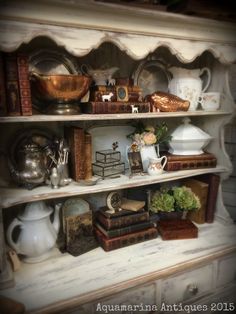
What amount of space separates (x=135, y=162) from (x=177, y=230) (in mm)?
425

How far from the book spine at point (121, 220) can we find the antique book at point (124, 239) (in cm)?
5

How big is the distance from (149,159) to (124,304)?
2.25 ft

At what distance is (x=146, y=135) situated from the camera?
1424 mm

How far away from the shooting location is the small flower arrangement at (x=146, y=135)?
1422mm

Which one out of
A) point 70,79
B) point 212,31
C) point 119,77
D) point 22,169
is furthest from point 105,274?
point 212,31

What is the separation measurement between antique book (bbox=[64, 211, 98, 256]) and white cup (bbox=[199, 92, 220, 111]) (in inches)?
34.1

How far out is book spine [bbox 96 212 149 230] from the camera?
135 cm

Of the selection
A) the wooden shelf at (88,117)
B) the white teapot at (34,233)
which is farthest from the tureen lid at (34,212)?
the wooden shelf at (88,117)

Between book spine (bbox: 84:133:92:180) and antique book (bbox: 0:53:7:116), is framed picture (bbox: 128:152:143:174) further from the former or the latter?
antique book (bbox: 0:53:7:116)

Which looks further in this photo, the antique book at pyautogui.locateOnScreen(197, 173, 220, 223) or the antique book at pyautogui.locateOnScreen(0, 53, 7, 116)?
the antique book at pyautogui.locateOnScreen(197, 173, 220, 223)

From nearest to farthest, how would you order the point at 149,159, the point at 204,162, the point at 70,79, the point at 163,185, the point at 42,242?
the point at 70,79, the point at 42,242, the point at 149,159, the point at 204,162, the point at 163,185

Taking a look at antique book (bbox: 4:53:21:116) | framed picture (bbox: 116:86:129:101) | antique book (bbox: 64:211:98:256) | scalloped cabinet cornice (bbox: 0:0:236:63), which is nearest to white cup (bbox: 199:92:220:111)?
scalloped cabinet cornice (bbox: 0:0:236:63)

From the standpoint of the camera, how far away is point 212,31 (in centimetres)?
130

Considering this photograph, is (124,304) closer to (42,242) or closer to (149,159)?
(42,242)
